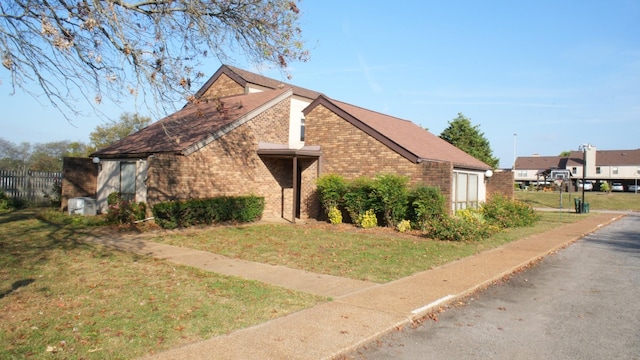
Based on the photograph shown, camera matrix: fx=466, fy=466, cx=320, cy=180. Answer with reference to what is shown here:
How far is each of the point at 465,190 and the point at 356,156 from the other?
5136mm

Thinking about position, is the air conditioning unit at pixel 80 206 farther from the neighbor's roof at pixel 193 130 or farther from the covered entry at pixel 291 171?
the covered entry at pixel 291 171

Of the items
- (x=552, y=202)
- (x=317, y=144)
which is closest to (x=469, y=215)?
(x=317, y=144)

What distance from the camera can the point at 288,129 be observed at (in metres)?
21.0

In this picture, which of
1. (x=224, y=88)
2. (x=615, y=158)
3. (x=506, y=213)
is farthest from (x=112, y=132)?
(x=615, y=158)

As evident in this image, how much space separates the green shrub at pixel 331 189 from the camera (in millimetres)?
17969

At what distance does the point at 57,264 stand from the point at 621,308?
390 inches

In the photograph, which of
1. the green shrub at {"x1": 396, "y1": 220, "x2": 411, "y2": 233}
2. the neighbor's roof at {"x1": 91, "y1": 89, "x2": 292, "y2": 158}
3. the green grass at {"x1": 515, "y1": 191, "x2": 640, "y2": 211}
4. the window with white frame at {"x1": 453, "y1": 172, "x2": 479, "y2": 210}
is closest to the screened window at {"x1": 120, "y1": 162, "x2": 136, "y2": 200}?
→ the neighbor's roof at {"x1": 91, "y1": 89, "x2": 292, "y2": 158}

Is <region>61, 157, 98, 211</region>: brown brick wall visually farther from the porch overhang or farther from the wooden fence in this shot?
the porch overhang

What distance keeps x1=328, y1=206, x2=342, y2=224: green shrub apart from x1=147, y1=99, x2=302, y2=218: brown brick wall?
310 centimetres

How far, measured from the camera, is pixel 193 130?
18484mm

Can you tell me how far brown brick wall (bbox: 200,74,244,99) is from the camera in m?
26.1

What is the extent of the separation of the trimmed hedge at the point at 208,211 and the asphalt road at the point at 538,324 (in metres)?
10.1

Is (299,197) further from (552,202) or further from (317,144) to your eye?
(552,202)

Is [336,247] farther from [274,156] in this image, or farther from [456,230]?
[274,156]
